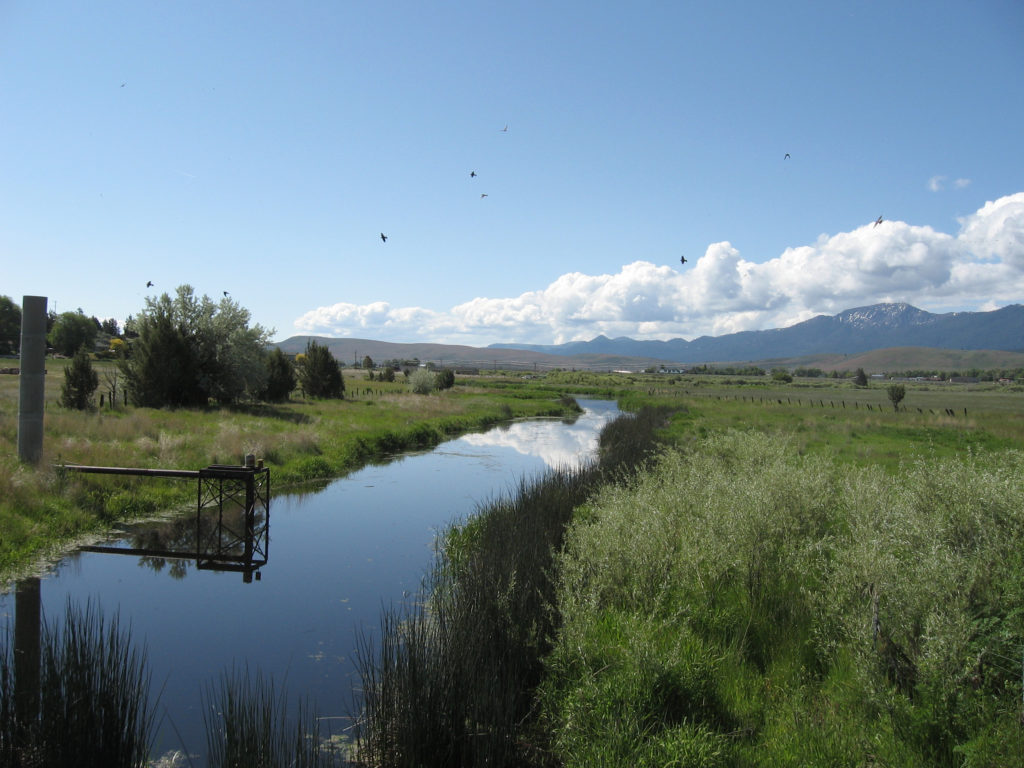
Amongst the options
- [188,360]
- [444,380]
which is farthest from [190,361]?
[444,380]

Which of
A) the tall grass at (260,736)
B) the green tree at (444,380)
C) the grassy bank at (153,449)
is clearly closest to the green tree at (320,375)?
the grassy bank at (153,449)

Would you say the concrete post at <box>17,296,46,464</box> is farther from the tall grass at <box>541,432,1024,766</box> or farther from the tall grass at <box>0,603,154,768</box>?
the tall grass at <box>541,432,1024,766</box>

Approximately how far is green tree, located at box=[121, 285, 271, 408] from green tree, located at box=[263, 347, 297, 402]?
251 cm

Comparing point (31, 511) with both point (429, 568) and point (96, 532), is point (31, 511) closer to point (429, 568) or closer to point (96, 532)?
point (96, 532)

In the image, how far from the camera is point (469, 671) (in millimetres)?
5719

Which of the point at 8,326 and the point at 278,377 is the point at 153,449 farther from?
the point at 8,326

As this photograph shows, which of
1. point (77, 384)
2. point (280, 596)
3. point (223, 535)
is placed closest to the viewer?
point (280, 596)

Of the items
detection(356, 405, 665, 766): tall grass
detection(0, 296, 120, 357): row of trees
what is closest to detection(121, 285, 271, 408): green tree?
detection(356, 405, 665, 766): tall grass

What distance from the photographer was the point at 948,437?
86.5ft

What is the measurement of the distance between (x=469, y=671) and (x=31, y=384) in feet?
40.0

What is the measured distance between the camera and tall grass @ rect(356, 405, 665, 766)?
5.28 metres

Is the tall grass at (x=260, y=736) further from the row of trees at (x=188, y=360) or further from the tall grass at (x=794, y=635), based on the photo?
the row of trees at (x=188, y=360)

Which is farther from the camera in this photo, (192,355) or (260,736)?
(192,355)

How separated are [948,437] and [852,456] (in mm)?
9679
